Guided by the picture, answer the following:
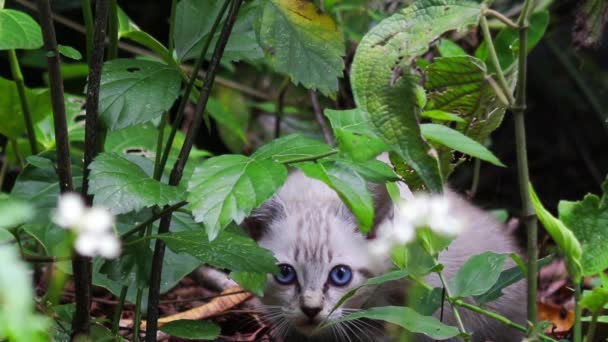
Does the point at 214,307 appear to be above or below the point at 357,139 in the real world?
below

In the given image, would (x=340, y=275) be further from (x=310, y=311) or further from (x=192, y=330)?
(x=192, y=330)

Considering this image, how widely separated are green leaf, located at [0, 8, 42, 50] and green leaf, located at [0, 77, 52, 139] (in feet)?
1.69

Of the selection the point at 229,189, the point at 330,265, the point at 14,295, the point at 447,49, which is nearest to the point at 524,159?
the point at 229,189

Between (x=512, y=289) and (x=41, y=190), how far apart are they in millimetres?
1262

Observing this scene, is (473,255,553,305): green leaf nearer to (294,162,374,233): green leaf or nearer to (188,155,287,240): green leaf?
(294,162,374,233): green leaf

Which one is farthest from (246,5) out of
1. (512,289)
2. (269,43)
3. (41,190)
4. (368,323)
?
(512,289)

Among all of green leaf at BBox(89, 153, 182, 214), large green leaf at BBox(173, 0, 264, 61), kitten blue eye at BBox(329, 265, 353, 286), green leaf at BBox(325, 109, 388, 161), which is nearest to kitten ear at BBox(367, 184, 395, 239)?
kitten blue eye at BBox(329, 265, 353, 286)

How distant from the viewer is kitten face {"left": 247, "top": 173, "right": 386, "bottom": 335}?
206 centimetres

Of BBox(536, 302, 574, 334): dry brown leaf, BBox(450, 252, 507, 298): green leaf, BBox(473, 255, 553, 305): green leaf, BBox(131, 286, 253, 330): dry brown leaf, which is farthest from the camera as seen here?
BBox(536, 302, 574, 334): dry brown leaf

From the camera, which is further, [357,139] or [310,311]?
[310,311]

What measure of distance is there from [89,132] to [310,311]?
2.56 feet

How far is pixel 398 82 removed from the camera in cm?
125

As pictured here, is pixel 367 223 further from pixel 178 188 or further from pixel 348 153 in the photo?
pixel 178 188

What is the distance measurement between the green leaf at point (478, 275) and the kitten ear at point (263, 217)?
86 centimetres
